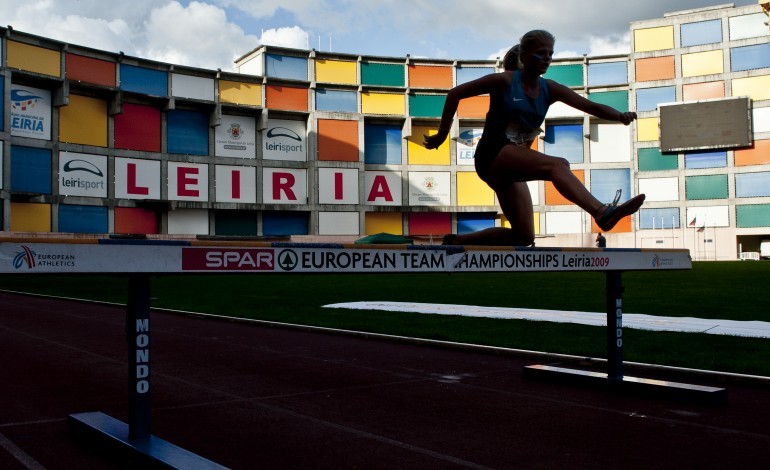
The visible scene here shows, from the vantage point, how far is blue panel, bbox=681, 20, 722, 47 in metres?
66.4

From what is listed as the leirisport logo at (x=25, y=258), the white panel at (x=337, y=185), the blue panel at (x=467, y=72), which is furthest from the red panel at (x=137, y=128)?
the leirisport logo at (x=25, y=258)

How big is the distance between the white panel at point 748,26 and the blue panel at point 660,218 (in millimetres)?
16913

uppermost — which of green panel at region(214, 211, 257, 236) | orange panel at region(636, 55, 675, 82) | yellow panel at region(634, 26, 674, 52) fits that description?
yellow panel at region(634, 26, 674, 52)

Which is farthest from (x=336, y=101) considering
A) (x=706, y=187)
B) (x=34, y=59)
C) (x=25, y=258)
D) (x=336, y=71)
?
(x=25, y=258)

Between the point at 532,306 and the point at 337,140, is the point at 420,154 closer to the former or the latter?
the point at 337,140

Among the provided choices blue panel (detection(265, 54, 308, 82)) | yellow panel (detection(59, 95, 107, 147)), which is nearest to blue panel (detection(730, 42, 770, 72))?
blue panel (detection(265, 54, 308, 82))

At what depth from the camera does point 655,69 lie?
2648 inches

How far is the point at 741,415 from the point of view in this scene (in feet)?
22.5

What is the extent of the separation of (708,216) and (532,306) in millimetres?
54617

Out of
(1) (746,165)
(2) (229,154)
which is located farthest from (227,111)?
(1) (746,165)

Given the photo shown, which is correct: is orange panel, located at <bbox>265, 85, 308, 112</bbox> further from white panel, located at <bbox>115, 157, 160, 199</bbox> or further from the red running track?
the red running track

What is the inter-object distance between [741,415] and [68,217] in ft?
165

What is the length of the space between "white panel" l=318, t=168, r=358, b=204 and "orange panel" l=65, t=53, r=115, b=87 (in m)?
18.0

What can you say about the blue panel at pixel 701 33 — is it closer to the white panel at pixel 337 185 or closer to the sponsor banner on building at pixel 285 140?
the white panel at pixel 337 185
